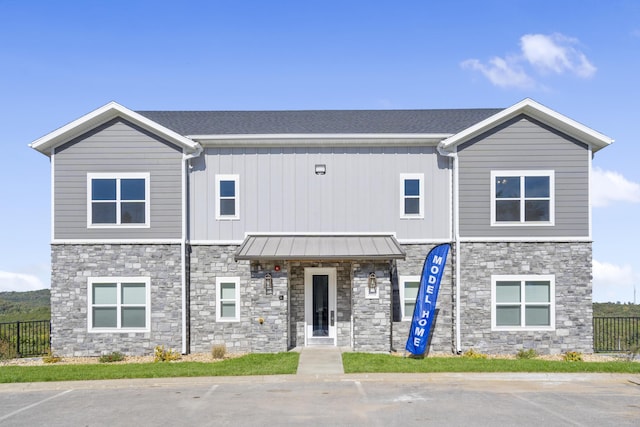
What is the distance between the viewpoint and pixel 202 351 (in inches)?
803

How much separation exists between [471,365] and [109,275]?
11719 mm

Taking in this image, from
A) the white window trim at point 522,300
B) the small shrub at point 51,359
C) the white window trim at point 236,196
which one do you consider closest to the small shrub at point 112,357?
the small shrub at point 51,359

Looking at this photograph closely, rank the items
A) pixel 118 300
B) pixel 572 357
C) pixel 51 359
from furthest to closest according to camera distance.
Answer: pixel 118 300, pixel 51 359, pixel 572 357

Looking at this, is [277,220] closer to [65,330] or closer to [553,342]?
[65,330]

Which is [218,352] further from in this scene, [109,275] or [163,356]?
[109,275]

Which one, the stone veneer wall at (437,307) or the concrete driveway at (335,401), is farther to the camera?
the stone veneer wall at (437,307)

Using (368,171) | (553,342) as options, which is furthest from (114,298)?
A: (553,342)

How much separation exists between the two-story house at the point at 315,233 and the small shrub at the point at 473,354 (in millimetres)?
245

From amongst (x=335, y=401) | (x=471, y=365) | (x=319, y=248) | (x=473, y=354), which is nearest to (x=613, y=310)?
(x=473, y=354)

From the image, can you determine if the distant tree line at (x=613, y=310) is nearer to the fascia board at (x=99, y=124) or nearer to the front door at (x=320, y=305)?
the front door at (x=320, y=305)

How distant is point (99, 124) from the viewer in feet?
66.6

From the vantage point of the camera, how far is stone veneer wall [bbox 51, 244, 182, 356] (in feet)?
65.6

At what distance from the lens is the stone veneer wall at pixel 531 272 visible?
65.2 ft

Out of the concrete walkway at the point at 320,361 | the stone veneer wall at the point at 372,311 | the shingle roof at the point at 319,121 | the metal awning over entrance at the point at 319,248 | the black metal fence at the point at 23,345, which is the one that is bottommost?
the black metal fence at the point at 23,345
